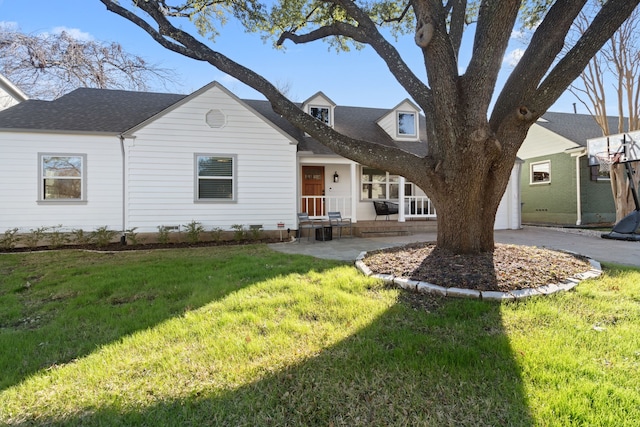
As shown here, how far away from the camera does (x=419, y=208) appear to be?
12.9 metres

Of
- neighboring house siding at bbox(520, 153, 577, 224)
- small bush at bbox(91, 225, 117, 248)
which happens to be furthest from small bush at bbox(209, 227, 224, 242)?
neighboring house siding at bbox(520, 153, 577, 224)

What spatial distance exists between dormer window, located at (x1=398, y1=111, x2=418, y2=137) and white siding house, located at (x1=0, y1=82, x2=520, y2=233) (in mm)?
3824

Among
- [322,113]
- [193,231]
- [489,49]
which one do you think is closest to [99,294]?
[193,231]

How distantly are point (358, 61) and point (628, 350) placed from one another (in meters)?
10.5

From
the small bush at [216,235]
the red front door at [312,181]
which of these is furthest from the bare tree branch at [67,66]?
the small bush at [216,235]

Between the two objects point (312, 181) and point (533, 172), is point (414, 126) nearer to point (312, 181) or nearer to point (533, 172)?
point (312, 181)

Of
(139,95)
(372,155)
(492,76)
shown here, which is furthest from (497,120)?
(139,95)

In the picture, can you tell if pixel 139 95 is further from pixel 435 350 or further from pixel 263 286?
pixel 435 350

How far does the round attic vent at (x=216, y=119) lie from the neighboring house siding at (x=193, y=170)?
9 cm

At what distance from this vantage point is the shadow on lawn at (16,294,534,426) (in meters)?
1.81

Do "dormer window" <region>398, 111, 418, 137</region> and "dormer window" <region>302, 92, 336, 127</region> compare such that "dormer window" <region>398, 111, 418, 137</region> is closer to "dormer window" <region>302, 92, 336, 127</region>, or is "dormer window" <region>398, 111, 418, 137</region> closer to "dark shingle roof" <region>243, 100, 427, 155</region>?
"dark shingle roof" <region>243, 100, 427, 155</region>

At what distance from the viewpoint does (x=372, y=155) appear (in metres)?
5.26

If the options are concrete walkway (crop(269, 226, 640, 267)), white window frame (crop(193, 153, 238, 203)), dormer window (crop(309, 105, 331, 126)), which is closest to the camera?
concrete walkway (crop(269, 226, 640, 267))

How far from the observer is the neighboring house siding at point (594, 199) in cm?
1330
